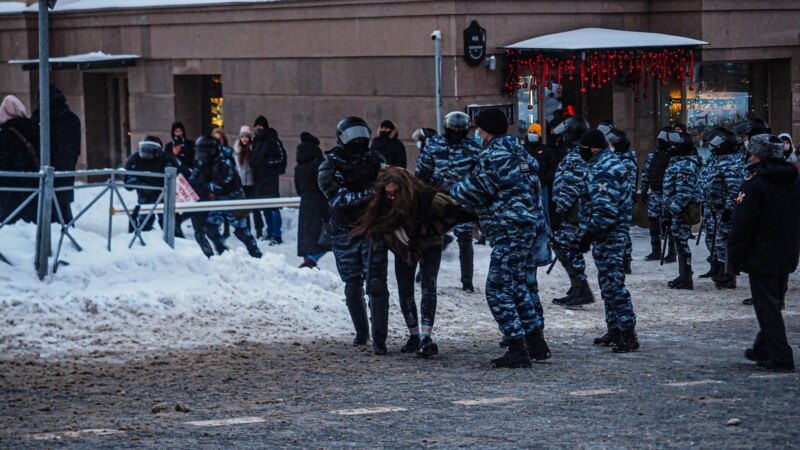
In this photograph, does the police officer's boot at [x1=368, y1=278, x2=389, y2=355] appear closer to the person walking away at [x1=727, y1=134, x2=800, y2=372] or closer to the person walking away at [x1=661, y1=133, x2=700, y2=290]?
the person walking away at [x1=727, y1=134, x2=800, y2=372]

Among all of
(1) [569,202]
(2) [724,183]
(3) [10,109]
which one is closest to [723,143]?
(2) [724,183]

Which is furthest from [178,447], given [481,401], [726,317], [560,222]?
[726,317]

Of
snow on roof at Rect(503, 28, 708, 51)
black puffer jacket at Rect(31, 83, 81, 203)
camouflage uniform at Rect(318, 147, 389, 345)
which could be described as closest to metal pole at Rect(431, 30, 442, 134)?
snow on roof at Rect(503, 28, 708, 51)

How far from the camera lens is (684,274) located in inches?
626

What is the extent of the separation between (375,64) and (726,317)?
977 cm

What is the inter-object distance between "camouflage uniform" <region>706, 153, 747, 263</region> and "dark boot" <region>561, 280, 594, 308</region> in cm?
175

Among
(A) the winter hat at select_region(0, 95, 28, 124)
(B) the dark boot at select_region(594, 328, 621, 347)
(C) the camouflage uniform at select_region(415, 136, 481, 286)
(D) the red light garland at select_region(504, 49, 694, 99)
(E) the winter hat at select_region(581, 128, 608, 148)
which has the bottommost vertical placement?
(B) the dark boot at select_region(594, 328, 621, 347)

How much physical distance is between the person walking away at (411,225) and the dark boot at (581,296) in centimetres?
363

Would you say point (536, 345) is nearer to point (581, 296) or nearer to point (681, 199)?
point (581, 296)

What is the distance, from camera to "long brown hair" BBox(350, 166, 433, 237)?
1089cm

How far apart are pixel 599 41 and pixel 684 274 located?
6304 mm

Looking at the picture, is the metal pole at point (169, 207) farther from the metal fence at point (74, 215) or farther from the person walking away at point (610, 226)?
the person walking away at point (610, 226)

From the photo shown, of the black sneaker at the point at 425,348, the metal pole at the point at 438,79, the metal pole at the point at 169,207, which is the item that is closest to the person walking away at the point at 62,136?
the metal pole at the point at 169,207

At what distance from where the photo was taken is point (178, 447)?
8062 millimetres
